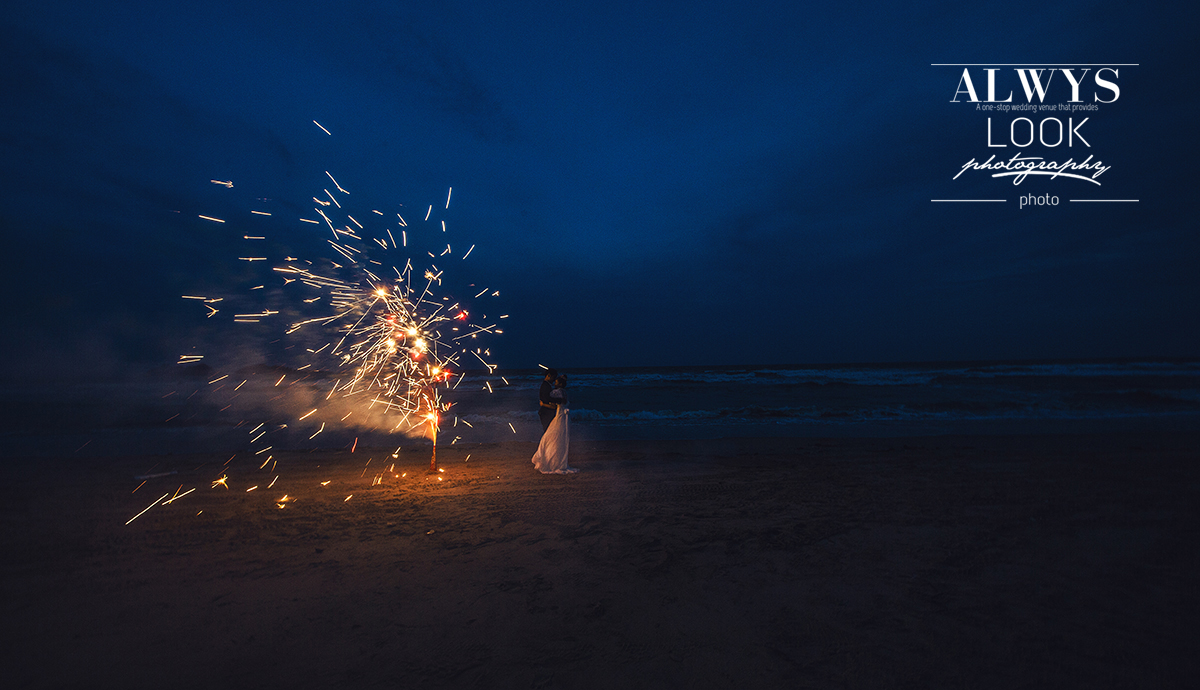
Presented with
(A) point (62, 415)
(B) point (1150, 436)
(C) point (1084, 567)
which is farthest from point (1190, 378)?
(A) point (62, 415)

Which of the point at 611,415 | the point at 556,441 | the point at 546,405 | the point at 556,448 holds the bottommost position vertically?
the point at 611,415

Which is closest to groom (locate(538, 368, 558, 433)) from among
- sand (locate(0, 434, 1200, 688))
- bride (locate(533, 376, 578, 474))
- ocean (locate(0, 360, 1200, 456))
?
bride (locate(533, 376, 578, 474))

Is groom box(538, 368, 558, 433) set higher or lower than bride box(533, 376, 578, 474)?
higher

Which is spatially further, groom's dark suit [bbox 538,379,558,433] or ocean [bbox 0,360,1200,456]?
ocean [bbox 0,360,1200,456]

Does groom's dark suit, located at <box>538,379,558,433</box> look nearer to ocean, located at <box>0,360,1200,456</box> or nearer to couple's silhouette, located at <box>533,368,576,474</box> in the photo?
couple's silhouette, located at <box>533,368,576,474</box>

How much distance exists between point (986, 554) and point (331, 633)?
20.3ft

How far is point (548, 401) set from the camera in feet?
29.6

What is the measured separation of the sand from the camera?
3111 millimetres

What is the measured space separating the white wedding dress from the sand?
85 cm

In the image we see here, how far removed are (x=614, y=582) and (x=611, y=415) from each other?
47.3ft

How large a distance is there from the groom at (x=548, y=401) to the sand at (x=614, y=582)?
173 centimetres

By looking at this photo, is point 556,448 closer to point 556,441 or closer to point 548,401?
point 556,441

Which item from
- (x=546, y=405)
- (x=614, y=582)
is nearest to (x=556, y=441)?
(x=546, y=405)

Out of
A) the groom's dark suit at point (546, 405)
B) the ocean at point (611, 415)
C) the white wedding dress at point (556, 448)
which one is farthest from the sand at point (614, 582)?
the ocean at point (611, 415)
